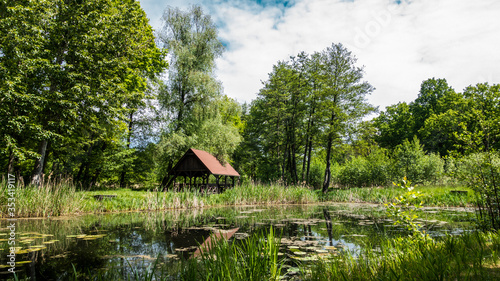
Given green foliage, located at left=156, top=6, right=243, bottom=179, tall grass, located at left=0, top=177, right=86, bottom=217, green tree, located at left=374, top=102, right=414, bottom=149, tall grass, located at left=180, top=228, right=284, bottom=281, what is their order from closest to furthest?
tall grass, located at left=180, top=228, right=284, bottom=281, tall grass, located at left=0, top=177, right=86, bottom=217, green foliage, located at left=156, top=6, right=243, bottom=179, green tree, located at left=374, top=102, right=414, bottom=149

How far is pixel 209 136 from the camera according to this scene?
25984 mm

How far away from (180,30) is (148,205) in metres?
18.0

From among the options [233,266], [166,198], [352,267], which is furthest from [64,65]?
[352,267]

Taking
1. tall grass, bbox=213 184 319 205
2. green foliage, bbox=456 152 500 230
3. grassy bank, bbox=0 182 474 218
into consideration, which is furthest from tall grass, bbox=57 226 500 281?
tall grass, bbox=213 184 319 205

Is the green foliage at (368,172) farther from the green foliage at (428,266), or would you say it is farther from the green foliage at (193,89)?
the green foliage at (428,266)

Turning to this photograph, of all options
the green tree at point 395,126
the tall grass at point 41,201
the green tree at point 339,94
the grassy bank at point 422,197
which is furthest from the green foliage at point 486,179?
the green tree at point 395,126

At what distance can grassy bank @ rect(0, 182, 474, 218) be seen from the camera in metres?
9.83

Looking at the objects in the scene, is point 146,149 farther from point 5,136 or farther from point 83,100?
point 5,136

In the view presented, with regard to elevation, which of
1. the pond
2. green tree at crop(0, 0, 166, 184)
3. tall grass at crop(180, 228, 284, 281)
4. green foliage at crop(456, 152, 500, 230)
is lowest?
the pond

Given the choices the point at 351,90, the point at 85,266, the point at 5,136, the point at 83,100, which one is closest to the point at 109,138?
the point at 83,100

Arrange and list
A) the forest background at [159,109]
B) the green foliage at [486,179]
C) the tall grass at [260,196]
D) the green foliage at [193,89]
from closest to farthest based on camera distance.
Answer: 1. the green foliage at [486,179]
2. the forest background at [159,109]
3. the tall grass at [260,196]
4. the green foliage at [193,89]

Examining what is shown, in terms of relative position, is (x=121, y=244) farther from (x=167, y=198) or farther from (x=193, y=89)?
(x=193, y=89)

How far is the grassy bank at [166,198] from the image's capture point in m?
9.83

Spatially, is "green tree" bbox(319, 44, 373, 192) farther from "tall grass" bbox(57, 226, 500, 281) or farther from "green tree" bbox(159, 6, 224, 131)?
"tall grass" bbox(57, 226, 500, 281)
